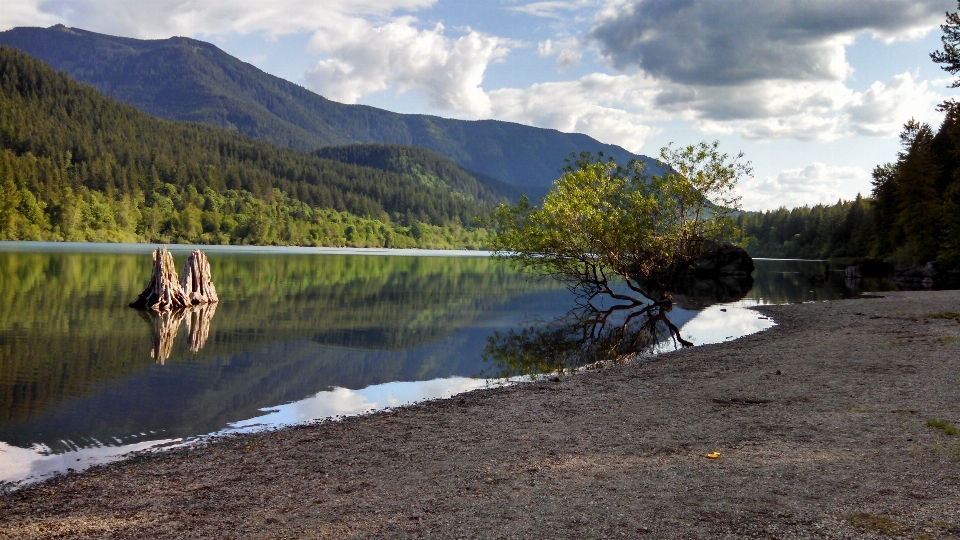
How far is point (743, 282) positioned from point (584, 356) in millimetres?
54129

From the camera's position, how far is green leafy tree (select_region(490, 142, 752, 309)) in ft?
134

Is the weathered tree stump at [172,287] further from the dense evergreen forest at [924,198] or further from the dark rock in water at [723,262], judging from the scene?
the dark rock in water at [723,262]

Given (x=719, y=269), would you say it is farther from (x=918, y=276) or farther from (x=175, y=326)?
(x=175, y=326)

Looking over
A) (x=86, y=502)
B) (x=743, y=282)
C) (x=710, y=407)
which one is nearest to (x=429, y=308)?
(x=710, y=407)

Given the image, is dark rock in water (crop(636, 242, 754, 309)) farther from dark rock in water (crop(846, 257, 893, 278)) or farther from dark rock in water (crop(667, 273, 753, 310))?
dark rock in water (crop(846, 257, 893, 278))

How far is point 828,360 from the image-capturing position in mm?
18500

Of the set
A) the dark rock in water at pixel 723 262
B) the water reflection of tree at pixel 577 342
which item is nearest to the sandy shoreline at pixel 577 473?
the water reflection of tree at pixel 577 342

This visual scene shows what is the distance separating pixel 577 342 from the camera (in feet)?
94.1

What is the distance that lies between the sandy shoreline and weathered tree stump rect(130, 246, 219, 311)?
26115 millimetres

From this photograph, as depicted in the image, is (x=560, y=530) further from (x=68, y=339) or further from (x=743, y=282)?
(x=743, y=282)

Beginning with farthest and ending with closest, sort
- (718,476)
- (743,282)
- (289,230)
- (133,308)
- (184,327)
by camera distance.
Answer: (289,230), (743,282), (133,308), (184,327), (718,476)

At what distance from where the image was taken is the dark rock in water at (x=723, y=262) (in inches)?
3298

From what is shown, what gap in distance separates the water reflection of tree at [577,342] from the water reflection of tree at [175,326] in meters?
11.2

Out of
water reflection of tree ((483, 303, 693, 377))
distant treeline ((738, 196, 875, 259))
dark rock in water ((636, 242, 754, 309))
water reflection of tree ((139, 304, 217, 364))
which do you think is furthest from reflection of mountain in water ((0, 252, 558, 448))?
distant treeline ((738, 196, 875, 259))
